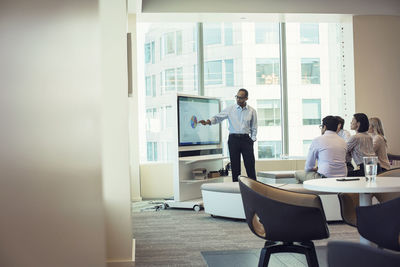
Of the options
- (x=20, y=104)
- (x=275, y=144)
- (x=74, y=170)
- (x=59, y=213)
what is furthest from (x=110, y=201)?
(x=275, y=144)

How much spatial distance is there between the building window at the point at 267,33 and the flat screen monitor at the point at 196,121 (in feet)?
8.32

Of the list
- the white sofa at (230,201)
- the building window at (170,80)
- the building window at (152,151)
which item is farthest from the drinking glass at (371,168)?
the building window at (170,80)

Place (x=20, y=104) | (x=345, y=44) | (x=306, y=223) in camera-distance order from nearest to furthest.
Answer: (x=20, y=104) → (x=306, y=223) → (x=345, y=44)

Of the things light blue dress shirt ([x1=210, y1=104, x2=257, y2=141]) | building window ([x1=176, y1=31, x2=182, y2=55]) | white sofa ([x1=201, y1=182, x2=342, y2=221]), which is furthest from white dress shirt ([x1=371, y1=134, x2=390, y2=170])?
building window ([x1=176, y1=31, x2=182, y2=55])

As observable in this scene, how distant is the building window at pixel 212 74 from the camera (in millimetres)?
10078

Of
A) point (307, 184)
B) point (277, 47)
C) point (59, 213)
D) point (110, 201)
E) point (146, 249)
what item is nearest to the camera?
point (59, 213)

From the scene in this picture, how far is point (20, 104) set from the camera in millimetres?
585

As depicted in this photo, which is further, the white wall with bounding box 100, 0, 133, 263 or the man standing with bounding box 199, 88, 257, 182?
the man standing with bounding box 199, 88, 257, 182

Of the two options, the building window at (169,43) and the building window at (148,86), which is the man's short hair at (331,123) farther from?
the building window at (169,43)

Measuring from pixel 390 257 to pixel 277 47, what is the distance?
939 cm

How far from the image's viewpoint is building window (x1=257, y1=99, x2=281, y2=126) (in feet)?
33.8

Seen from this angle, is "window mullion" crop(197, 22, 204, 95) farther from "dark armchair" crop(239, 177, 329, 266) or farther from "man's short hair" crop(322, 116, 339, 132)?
"dark armchair" crop(239, 177, 329, 266)

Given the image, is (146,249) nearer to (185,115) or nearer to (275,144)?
(185,115)

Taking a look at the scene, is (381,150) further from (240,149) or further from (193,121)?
(193,121)
